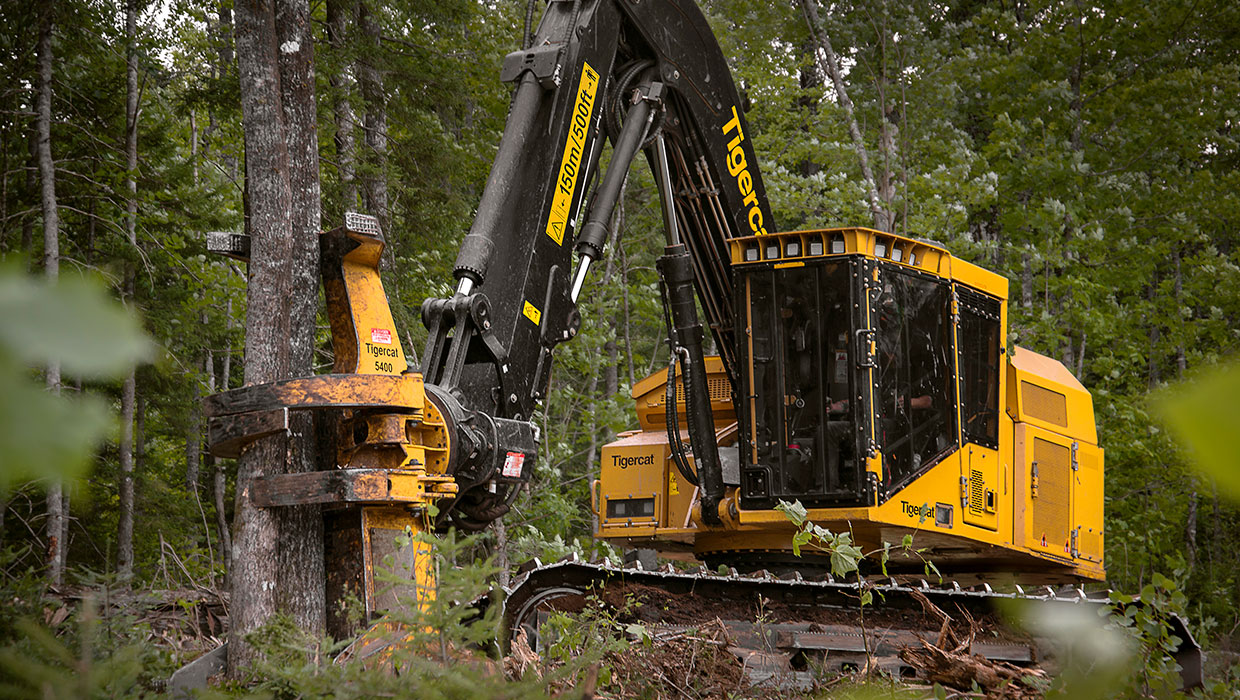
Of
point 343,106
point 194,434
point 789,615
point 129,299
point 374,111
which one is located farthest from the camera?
point 194,434

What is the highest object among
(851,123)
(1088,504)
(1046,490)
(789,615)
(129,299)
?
(851,123)

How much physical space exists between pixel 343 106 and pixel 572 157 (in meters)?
7.68

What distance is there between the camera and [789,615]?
6.32 metres

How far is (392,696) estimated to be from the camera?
238 cm

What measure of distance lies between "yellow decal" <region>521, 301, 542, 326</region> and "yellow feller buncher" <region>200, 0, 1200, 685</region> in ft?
0.04

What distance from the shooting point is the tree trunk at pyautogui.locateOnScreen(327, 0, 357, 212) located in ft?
39.0

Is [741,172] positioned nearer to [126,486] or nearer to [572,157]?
[572,157]

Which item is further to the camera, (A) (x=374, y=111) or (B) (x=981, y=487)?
(A) (x=374, y=111)

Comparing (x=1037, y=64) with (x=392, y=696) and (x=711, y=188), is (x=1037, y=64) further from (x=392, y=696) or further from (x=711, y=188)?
(x=392, y=696)

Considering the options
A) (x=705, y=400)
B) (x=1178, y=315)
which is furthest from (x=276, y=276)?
(x=1178, y=315)

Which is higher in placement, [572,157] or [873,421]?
[572,157]

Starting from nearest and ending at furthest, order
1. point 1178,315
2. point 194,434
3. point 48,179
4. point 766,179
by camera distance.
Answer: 1. point 48,179
2. point 194,434
3. point 766,179
4. point 1178,315

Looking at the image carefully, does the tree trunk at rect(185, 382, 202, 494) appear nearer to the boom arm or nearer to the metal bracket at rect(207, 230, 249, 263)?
the boom arm

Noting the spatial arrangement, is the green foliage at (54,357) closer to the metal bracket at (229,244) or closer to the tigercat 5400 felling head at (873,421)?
the metal bracket at (229,244)
